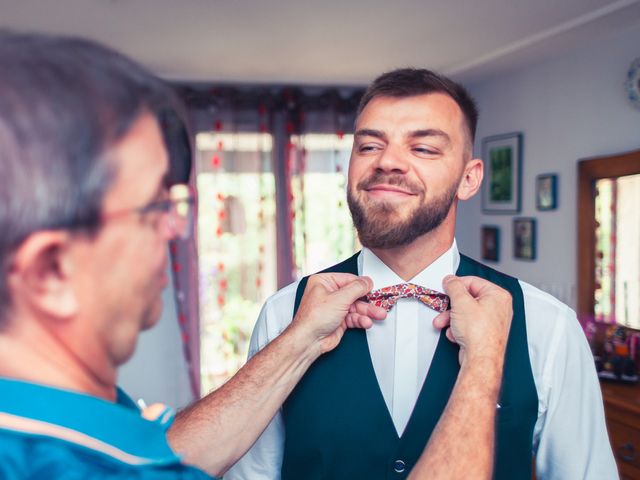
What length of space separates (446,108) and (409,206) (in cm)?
29

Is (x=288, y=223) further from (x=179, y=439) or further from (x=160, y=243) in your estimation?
(x=160, y=243)

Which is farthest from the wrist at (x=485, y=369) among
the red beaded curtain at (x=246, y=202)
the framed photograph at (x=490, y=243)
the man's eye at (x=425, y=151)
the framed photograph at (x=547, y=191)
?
the red beaded curtain at (x=246, y=202)

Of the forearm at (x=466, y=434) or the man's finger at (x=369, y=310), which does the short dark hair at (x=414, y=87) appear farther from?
the forearm at (x=466, y=434)

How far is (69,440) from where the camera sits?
1.69 feet

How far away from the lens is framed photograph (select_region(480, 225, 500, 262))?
4.19m

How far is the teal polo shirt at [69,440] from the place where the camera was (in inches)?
19.2

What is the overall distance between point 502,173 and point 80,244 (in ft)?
12.9

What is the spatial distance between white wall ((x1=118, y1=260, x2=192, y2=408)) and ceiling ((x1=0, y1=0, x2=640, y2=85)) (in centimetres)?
210

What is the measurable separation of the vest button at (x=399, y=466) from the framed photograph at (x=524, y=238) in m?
2.92

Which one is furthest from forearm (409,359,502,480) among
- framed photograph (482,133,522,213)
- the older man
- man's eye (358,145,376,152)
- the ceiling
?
framed photograph (482,133,522,213)

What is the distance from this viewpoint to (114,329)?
56cm

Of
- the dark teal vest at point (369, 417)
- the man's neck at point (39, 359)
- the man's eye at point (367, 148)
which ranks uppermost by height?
the man's eye at point (367, 148)

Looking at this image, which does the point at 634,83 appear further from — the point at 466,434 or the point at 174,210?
the point at 174,210

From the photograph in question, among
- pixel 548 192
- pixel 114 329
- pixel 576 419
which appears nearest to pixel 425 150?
pixel 576 419
